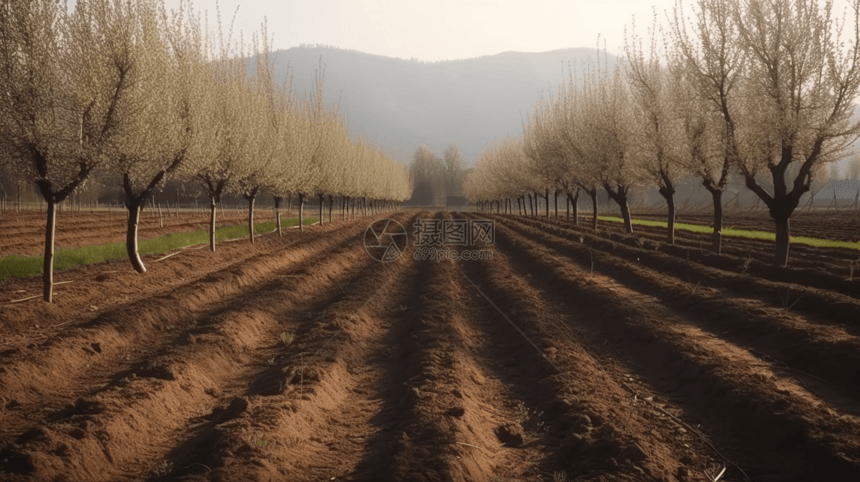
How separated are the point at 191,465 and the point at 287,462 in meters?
0.96

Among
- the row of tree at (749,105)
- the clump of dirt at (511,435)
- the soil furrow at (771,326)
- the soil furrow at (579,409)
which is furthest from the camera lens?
the row of tree at (749,105)

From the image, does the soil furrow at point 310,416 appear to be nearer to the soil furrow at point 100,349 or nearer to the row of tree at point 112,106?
the soil furrow at point 100,349

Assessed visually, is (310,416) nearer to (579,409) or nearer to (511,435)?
(511,435)

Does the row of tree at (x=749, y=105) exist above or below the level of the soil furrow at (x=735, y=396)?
above

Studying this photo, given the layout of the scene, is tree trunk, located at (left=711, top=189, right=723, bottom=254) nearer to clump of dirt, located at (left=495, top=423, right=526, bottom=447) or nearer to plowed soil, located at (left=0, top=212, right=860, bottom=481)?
plowed soil, located at (left=0, top=212, right=860, bottom=481)

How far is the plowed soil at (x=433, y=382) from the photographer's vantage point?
5.74 metres

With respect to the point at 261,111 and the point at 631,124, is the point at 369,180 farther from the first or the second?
the point at 631,124

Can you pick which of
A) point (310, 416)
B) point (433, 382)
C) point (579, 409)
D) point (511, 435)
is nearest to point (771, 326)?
point (579, 409)

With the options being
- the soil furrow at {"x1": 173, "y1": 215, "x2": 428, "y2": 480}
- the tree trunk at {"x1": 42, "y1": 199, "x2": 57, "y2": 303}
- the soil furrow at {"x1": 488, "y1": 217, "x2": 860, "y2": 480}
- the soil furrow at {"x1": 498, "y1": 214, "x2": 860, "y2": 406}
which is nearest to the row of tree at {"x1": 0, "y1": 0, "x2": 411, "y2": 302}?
the tree trunk at {"x1": 42, "y1": 199, "x2": 57, "y2": 303}

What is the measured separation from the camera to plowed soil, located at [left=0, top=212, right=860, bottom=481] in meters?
5.74

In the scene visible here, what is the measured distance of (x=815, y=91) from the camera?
14.5m

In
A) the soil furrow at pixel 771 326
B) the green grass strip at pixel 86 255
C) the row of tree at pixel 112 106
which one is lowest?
the soil furrow at pixel 771 326

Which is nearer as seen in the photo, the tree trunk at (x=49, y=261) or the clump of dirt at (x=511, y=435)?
the clump of dirt at (x=511, y=435)

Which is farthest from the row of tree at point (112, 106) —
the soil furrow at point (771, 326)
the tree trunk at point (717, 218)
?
the tree trunk at point (717, 218)
